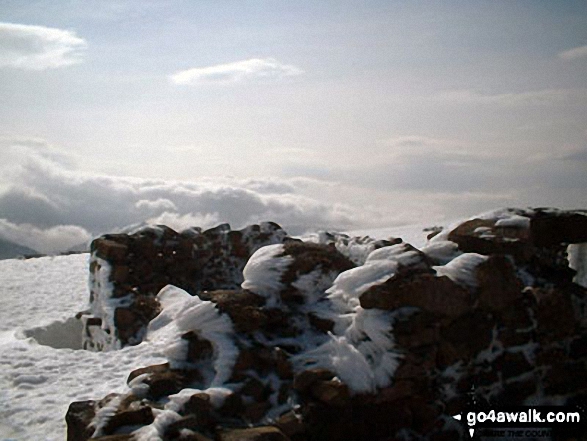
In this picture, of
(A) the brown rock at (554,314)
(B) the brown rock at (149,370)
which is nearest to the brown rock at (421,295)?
(A) the brown rock at (554,314)

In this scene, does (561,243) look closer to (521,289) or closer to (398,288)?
(521,289)

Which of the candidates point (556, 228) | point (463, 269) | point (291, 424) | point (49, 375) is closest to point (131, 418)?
point (291, 424)

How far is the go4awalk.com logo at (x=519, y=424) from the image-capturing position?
5070mm

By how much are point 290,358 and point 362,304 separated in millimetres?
939

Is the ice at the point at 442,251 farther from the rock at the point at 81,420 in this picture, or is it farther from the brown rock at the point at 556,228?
the rock at the point at 81,420

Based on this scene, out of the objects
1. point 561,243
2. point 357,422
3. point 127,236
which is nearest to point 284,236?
point 127,236

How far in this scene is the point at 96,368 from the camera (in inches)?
248

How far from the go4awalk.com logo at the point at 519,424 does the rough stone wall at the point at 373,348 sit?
0.19 meters

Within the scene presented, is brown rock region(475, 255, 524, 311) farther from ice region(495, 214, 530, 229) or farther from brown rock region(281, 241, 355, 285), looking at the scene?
brown rock region(281, 241, 355, 285)

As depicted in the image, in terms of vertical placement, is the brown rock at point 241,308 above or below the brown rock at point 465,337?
above

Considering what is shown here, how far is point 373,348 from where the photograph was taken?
515cm

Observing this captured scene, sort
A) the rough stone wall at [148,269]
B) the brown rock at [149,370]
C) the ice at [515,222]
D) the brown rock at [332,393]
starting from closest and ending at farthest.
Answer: the brown rock at [332,393], the brown rock at [149,370], the ice at [515,222], the rough stone wall at [148,269]

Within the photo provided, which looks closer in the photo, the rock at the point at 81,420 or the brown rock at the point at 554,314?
the rock at the point at 81,420

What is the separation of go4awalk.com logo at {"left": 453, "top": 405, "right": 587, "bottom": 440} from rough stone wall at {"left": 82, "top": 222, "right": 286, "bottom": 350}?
4.97 m
